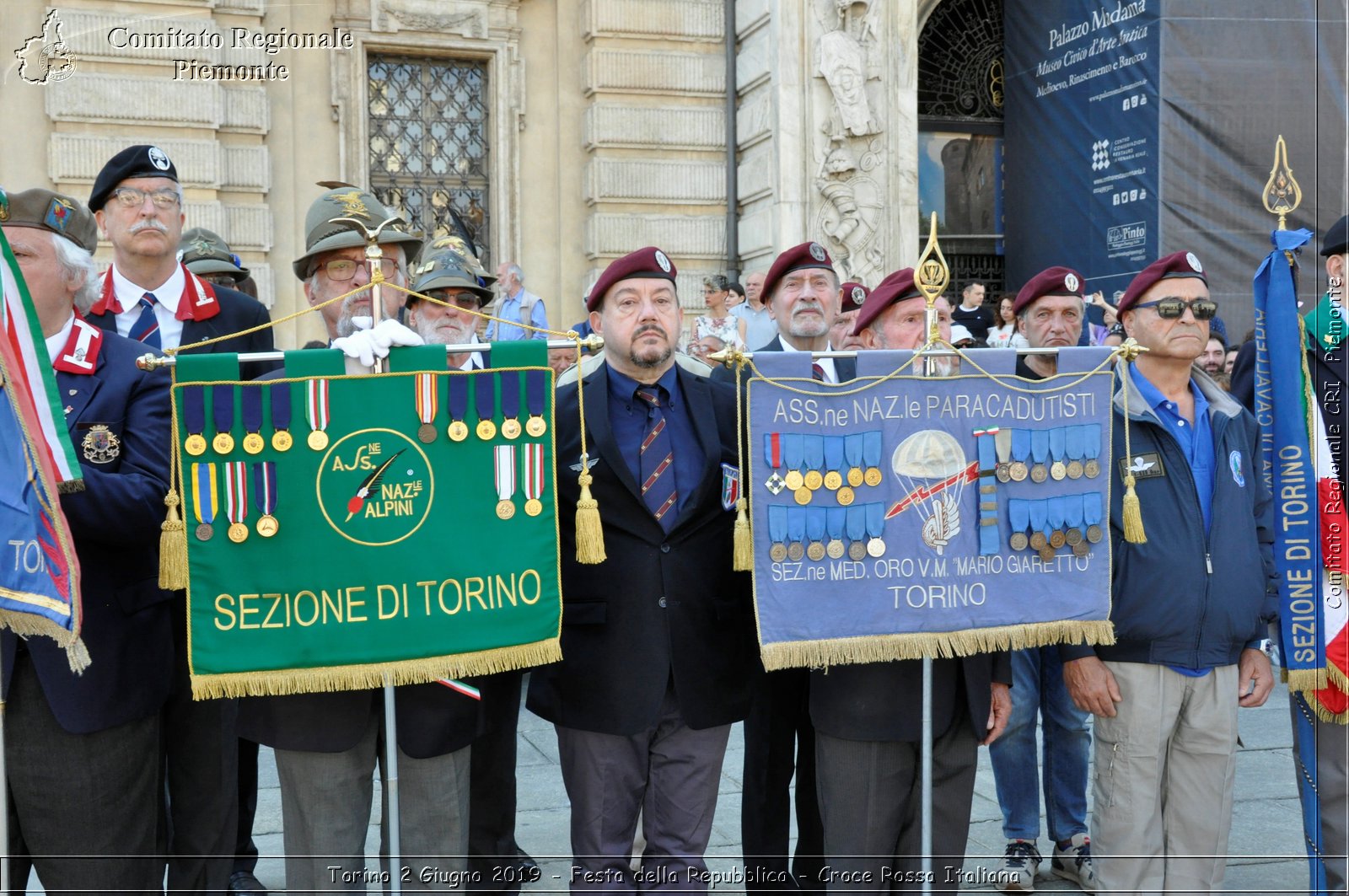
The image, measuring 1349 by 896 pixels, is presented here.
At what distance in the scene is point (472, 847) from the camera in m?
4.50

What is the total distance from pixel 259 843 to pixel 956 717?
300 centimetres

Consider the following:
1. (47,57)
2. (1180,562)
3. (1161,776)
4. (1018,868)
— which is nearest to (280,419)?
(1180,562)

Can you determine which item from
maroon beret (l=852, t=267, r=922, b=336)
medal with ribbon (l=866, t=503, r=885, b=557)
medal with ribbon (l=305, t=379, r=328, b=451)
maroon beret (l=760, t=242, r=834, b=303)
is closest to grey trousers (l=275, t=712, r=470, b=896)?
medal with ribbon (l=305, t=379, r=328, b=451)

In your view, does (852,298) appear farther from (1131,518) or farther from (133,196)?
(133,196)

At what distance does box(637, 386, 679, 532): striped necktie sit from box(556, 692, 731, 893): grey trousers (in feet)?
1.85

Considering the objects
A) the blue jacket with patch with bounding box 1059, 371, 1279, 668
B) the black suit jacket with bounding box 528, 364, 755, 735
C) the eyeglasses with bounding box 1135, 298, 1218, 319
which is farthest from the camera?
the eyeglasses with bounding box 1135, 298, 1218, 319

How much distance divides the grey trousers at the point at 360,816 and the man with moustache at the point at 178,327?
57cm

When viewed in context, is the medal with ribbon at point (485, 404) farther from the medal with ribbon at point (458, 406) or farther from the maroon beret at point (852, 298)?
the maroon beret at point (852, 298)

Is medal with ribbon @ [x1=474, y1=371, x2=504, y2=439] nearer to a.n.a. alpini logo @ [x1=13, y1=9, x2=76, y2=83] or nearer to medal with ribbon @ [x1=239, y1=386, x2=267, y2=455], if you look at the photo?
medal with ribbon @ [x1=239, y1=386, x2=267, y2=455]

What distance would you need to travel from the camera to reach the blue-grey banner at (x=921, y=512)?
11.8 ft

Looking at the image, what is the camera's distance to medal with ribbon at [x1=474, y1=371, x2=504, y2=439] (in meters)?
3.43

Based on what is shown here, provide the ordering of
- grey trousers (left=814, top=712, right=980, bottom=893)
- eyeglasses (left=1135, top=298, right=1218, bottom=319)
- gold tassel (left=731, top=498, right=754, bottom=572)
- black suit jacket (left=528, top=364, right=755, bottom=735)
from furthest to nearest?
1. eyeglasses (left=1135, top=298, right=1218, bottom=319)
2. grey trousers (left=814, top=712, right=980, bottom=893)
3. black suit jacket (left=528, top=364, right=755, bottom=735)
4. gold tassel (left=731, top=498, right=754, bottom=572)

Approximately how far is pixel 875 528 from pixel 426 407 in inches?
53.1

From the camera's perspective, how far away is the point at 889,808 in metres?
3.82
